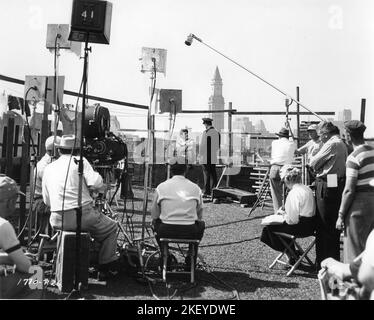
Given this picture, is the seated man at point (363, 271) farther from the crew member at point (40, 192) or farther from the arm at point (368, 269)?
the crew member at point (40, 192)

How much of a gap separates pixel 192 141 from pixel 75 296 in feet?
27.3

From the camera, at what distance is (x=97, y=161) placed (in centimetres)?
562

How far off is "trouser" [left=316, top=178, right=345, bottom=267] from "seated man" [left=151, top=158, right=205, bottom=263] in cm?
139

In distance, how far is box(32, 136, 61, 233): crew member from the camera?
18.1 feet

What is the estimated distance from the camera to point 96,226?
4.73m

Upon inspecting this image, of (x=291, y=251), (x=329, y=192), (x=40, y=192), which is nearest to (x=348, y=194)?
(x=329, y=192)

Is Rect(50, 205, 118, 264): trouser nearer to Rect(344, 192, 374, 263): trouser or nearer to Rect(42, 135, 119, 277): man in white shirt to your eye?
Rect(42, 135, 119, 277): man in white shirt

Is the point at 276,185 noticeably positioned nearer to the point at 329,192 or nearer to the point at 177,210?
the point at 329,192

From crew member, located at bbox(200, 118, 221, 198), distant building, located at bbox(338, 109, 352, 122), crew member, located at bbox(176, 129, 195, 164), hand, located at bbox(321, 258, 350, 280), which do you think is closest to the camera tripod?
hand, located at bbox(321, 258, 350, 280)

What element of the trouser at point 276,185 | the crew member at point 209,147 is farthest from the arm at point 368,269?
the crew member at point 209,147

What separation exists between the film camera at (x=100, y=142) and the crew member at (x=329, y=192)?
241cm

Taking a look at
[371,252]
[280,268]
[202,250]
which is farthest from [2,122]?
[371,252]

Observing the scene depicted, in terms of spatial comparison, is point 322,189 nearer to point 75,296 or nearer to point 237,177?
point 75,296

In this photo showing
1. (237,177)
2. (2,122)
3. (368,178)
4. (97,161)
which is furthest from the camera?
(237,177)
